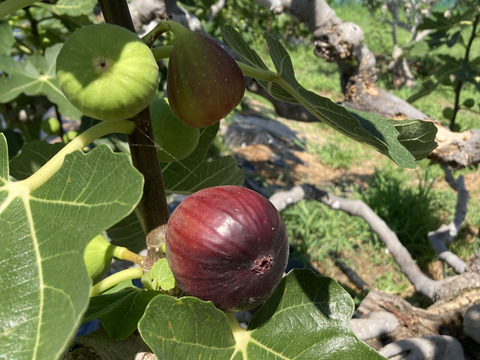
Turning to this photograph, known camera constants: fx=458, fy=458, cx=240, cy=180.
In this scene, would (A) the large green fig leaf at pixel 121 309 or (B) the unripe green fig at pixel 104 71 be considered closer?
(B) the unripe green fig at pixel 104 71

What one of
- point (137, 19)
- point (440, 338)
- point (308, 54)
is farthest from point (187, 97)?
point (308, 54)

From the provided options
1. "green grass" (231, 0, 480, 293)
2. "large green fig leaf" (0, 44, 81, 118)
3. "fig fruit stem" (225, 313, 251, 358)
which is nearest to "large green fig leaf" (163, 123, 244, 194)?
"fig fruit stem" (225, 313, 251, 358)

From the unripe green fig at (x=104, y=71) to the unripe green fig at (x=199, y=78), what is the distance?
7 cm

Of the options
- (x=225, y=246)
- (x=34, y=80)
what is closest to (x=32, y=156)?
(x=225, y=246)

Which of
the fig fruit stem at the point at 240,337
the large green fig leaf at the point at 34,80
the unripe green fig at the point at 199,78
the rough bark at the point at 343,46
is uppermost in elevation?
the unripe green fig at the point at 199,78

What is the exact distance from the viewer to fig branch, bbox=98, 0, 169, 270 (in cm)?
62

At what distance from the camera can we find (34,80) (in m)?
1.47

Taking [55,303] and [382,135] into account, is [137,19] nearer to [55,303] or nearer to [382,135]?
[382,135]

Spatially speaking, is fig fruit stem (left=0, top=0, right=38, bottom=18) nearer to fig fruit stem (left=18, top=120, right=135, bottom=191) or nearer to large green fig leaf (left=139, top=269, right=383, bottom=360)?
fig fruit stem (left=18, top=120, right=135, bottom=191)

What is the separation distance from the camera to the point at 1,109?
2.19 meters

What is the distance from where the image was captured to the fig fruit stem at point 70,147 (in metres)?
0.56

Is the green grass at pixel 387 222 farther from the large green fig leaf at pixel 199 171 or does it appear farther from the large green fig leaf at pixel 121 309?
the large green fig leaf at pixel 121 309

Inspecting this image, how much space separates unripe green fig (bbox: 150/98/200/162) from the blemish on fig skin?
261 millimetres

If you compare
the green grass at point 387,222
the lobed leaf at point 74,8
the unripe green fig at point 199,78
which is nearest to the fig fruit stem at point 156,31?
the unripe green fig at point 199,78
